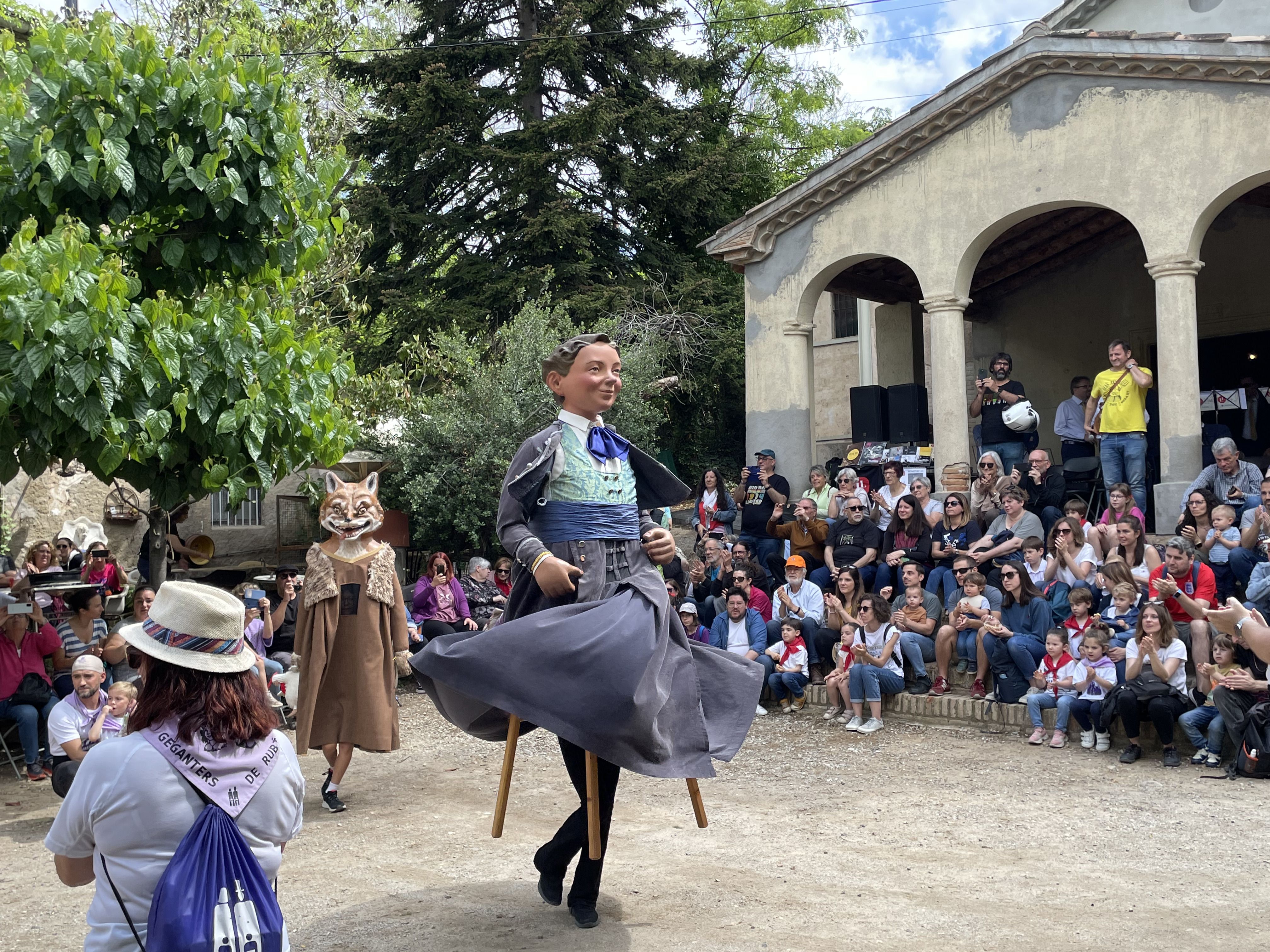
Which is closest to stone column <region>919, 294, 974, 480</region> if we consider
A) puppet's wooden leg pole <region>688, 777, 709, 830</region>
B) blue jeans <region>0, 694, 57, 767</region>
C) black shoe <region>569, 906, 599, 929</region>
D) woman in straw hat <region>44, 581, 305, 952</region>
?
blue jeans <region>0, 694, 57, 767</region>

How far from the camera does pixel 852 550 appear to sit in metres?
11.8

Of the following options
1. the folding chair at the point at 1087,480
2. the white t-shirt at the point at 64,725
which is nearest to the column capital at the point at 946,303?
the folding chair at the point at 1087,480

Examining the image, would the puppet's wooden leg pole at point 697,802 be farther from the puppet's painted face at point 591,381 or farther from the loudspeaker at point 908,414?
the loudspeaker at point 908,414

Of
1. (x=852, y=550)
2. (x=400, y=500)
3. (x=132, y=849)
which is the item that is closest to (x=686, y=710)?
(x=132, y=849)

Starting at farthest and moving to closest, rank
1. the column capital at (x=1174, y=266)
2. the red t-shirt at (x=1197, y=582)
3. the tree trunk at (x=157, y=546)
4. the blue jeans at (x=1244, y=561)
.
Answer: the column capital at (x=1174, y=266) → the tree trunk at (x=157, y=546) → the blue jeans at (x=1244, y=561) → the red t-shirt at (x=1197, y=582)

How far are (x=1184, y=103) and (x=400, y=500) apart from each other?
428 inches

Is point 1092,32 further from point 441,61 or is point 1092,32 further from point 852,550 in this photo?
point 441,61

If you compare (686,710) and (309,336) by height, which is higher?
(309,336)

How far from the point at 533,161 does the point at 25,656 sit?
13.8m

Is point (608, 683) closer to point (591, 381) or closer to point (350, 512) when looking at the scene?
point (591, 381)

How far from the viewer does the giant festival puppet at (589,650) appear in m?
4.29

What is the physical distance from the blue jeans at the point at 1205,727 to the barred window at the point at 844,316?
1274 centimetres

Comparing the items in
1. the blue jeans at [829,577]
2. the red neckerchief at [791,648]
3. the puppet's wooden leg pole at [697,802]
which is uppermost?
the blue jeans at [829,577]

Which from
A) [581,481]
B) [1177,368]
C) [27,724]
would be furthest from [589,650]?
[1177,368]
